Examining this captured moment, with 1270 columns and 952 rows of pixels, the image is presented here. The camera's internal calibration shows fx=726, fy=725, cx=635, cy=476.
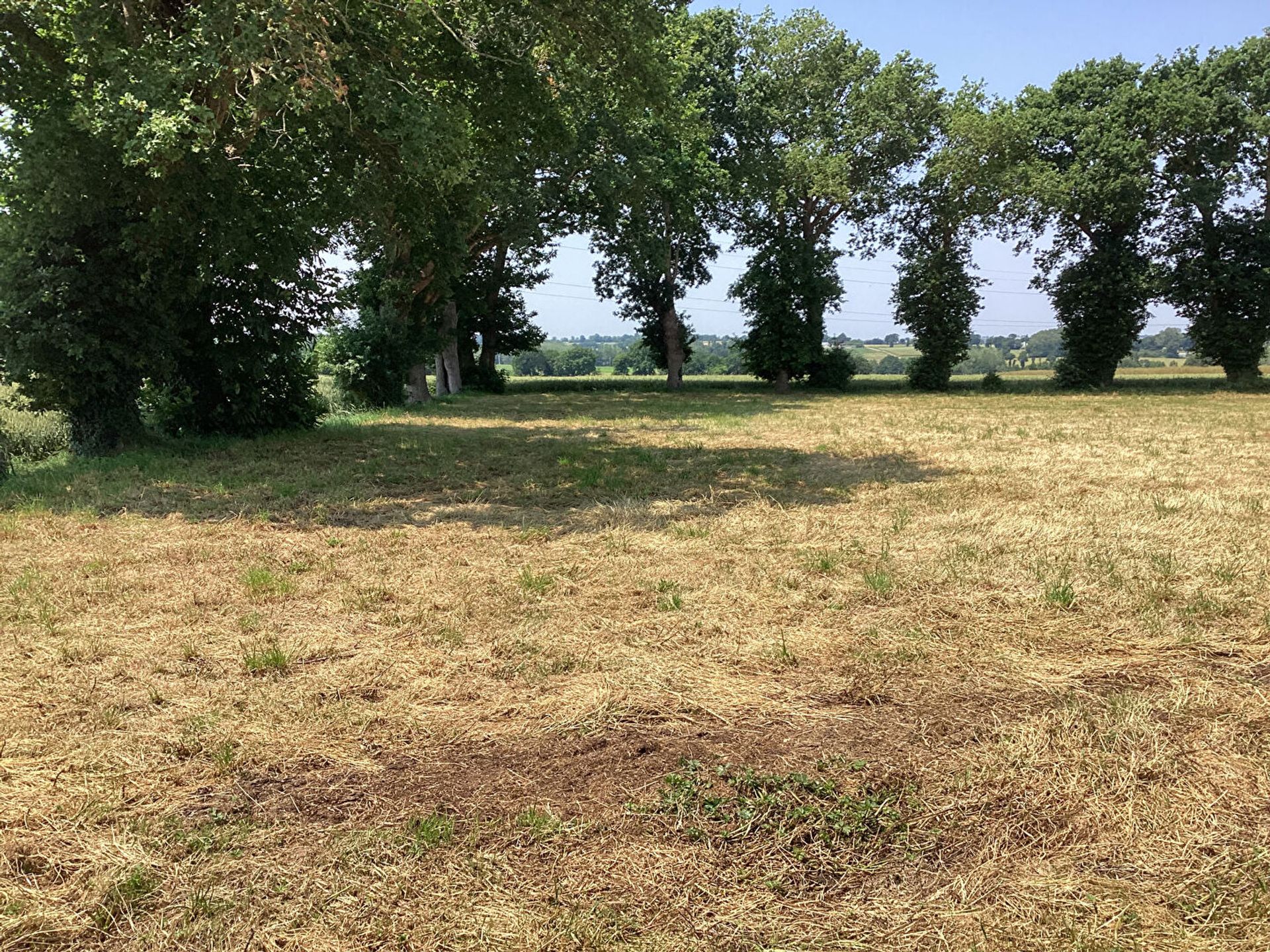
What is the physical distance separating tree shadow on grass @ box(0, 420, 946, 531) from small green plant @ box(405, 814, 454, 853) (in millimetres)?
4565

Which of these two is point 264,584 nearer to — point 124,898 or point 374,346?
point 124,898

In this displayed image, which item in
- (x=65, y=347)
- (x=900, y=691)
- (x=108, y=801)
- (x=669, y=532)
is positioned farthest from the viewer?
(x=65, y=347)

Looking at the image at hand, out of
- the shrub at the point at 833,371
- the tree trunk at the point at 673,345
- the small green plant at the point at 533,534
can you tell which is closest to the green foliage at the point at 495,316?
the tree trunk at the point at 673,345

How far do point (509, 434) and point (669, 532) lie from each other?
31.5 feet

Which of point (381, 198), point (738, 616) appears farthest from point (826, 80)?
point (738, 616)

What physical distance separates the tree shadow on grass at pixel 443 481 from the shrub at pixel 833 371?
23521 millimetres

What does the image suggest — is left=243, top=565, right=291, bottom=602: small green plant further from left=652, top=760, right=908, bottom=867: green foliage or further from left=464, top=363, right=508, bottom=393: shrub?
left=464, top=363, right=508, bottom=393: shrub

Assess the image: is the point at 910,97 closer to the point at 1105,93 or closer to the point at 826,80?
the point at 826,80

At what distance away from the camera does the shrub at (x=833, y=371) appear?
117 feet

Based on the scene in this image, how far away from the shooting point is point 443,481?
997cm

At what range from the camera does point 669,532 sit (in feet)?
23.2

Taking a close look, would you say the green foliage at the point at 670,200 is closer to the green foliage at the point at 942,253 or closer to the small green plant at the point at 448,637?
the green foliage at the point at 942,253

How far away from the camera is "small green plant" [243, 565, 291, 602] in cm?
524

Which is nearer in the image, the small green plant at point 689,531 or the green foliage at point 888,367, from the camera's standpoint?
the small green plant at point 689,531
